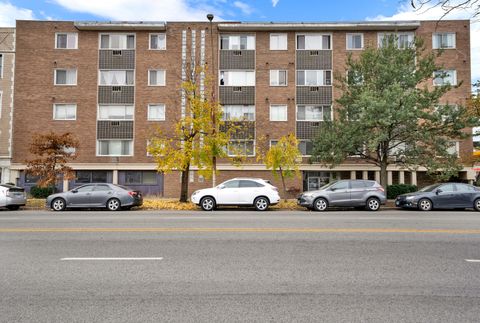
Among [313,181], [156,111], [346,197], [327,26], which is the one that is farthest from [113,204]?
[327,26]

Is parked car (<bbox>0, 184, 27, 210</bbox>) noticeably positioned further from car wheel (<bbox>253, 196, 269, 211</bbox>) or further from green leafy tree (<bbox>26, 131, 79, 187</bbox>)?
car wheel (<bbox>253, 196, 269, 211</bbox>)

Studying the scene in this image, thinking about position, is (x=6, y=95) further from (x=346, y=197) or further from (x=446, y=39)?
(x=446, y=39)

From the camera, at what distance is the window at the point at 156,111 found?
30281 millimetres

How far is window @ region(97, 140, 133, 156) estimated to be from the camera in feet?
98.6

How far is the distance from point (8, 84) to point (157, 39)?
42.1 feet

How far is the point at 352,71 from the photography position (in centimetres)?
2256

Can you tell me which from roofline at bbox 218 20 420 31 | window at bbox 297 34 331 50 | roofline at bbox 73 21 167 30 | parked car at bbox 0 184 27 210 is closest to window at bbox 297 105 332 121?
window at bbox 297 34 331 50

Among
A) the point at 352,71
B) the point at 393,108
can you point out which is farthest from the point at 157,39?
the point at 393,108

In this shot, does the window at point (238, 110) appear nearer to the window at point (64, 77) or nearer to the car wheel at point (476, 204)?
the window at point (64, 77)

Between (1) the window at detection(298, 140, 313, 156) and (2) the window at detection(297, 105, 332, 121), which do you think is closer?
(1) the window at detection(298, 140, 313, 156)

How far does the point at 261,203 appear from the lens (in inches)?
687

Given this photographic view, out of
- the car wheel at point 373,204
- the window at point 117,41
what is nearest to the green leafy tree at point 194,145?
the car wheel at point 373,204

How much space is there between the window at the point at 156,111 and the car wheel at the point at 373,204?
61.1ft

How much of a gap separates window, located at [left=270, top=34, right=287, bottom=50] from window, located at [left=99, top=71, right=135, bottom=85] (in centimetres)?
1206
